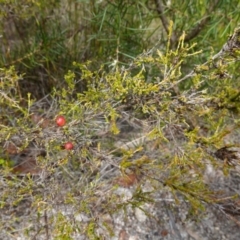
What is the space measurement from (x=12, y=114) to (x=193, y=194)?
87 cm

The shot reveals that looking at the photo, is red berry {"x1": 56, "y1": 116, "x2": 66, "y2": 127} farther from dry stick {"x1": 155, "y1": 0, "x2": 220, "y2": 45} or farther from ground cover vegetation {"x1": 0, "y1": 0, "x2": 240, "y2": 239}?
dry stick {"x1": 155, "y1": 0, "x2": 220, "y2": 45}

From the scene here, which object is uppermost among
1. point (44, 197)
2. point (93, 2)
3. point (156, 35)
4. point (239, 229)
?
point (93, 2)

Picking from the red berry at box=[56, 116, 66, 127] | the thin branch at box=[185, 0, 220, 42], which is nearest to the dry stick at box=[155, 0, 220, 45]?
the thin branch at box=[185, 0, 220, 42]

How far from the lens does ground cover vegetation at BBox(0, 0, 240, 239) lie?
143cm

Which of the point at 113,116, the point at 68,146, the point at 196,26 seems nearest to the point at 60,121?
the point at 68,146

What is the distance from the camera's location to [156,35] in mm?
2395

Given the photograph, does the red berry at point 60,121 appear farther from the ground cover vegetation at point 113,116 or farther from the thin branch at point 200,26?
the thin branch at point 200,26

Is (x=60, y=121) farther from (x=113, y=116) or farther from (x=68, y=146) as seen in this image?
(x=113, y=116)

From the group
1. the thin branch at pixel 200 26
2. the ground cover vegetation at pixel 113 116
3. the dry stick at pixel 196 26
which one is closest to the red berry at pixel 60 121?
the ground cover vegetation at pixel 113 116

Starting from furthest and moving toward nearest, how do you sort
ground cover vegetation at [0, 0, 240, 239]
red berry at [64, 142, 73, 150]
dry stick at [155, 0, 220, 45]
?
dry stick at [155, 0, 220, 45] < red berry at [64, 142, 73, 150] < ground cover vegetation at [0, 0, 240, 239]

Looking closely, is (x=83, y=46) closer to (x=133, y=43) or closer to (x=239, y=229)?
(x=133, y=43)

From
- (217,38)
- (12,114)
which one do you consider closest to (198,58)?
(217,38)

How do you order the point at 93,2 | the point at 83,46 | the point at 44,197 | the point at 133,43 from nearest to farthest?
the point at 44,197, the point at 93,2, the point at 133,43, the point at 83,46

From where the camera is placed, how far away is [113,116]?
143 centimetres
